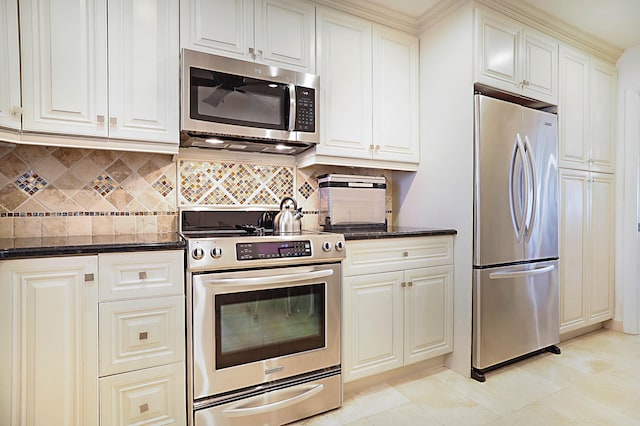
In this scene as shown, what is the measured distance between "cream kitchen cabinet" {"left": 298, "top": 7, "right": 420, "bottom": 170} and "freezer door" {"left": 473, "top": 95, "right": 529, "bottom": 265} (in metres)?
0.53

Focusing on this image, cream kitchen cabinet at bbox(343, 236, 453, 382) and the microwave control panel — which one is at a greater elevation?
the microwave control panel

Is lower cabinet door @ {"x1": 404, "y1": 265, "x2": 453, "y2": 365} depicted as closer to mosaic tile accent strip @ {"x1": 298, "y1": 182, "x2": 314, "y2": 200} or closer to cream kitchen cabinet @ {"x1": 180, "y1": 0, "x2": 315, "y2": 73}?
mosaic tile accent strip @ {"x1": 298, "y1": 182, "x2": 314, "y2": 200}

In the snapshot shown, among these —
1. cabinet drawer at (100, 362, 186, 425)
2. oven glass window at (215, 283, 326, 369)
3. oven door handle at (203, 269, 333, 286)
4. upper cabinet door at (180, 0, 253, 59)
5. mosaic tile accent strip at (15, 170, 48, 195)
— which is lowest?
cabinet drawer at (100, 362, 186, 425)

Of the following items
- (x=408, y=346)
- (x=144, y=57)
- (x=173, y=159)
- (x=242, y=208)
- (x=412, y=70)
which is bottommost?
(x=408, y=346)

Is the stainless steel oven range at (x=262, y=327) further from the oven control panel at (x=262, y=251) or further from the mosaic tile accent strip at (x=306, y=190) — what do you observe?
the mosaic tile accent strip at (x=306, y=190)

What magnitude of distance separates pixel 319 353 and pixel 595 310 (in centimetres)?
263

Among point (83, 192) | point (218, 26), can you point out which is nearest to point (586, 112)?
point (218, 26)

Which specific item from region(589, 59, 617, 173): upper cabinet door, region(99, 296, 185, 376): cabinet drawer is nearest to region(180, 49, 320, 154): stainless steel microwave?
region(99, 296, 185, 376): cabinet drawer

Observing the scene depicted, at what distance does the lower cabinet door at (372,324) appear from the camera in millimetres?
1998

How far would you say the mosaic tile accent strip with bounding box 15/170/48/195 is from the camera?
70.9 inches

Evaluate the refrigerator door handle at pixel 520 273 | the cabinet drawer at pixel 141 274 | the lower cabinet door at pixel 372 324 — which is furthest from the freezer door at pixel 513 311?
the cabinet drawer at pixel 141 274

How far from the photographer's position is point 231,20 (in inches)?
76.3

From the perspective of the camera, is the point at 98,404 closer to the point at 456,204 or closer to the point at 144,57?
the point at 144,57

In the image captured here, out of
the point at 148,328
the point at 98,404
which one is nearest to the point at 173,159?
the point at 148,328
